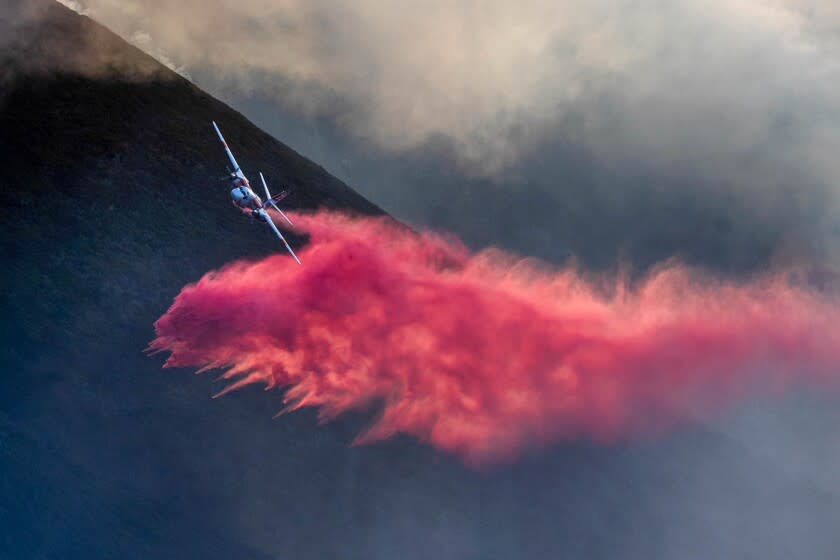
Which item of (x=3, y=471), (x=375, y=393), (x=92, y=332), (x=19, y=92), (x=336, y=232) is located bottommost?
(x=3, y=471)

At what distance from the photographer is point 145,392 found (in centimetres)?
9369

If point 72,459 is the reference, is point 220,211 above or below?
above

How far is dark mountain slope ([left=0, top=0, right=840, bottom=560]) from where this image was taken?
8850cm

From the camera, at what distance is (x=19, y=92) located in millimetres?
104750

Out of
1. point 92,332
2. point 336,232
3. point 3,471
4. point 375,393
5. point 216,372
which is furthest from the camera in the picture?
point 336,232

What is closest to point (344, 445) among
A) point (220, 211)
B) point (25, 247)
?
point (220, 211)

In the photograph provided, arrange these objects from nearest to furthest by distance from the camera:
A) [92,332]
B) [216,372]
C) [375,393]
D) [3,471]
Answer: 1. [3,471]
2. [92,332]
3. [216,372]
4. [375,393]

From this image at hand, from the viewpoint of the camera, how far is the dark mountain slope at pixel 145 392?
88500 mm

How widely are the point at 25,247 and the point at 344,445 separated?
170 ft

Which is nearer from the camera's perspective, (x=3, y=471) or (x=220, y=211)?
(x=3, y=471)

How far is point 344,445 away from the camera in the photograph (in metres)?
112

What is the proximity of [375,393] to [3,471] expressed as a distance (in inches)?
1897

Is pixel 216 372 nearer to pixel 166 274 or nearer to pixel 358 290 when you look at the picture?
pixel 166 274

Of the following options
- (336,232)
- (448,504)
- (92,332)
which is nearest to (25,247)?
(92,332)
